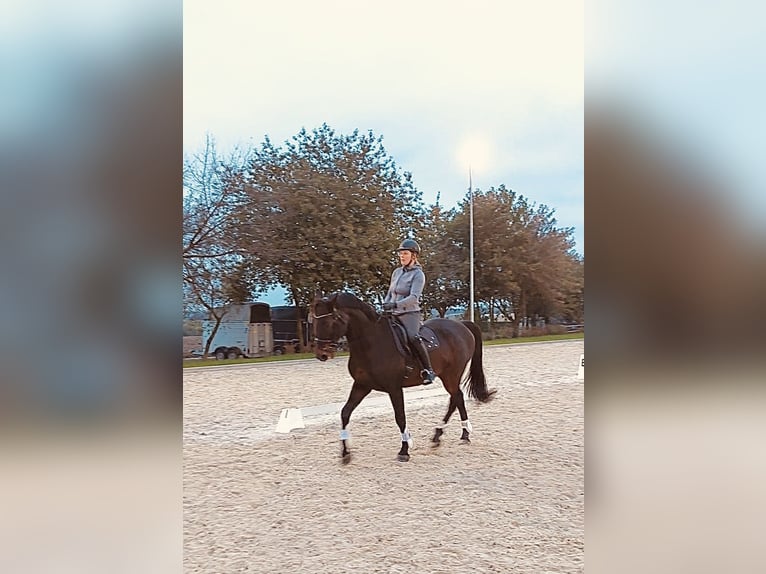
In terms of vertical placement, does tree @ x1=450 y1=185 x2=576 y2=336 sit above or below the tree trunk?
above

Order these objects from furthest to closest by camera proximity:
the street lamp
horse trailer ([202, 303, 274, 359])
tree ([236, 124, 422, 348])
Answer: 1. tree ([236, 124, 422, 348])
2. horse trailer ([202, 303, 274, 359])
3. the street lamp

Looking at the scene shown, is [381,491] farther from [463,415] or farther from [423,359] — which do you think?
[463,415]

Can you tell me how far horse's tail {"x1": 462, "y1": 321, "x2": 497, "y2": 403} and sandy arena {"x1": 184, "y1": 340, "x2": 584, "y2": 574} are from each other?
366mm

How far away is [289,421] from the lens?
15.0 feet

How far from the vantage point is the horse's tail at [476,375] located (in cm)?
417

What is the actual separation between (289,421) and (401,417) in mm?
1262

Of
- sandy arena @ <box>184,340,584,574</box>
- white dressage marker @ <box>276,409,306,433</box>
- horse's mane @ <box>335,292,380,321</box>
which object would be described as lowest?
sandy arena @ <box>184,340,584,574</box>

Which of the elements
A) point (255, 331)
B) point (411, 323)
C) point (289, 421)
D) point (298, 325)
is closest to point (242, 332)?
point (255, 331)

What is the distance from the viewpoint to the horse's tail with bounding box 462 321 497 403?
164 inches

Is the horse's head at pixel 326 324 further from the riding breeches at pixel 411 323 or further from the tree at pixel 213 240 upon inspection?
the tree at pixel 213 240

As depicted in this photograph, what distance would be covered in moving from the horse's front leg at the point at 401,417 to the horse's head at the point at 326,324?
52cm

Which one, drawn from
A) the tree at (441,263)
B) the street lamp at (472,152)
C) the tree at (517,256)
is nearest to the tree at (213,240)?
the tree at (441,263)
